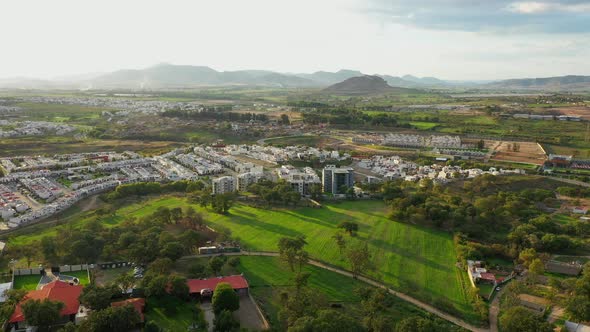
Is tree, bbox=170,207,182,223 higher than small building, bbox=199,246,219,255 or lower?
higher

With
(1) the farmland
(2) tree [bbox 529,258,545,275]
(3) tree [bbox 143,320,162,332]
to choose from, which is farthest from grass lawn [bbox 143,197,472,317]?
(3) tree [bbox 143,320,162,332]

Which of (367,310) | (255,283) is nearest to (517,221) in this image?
(367,310)

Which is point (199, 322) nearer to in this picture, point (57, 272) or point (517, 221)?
point (57, 272)

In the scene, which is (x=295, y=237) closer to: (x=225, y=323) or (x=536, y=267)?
(x=225, y=323)

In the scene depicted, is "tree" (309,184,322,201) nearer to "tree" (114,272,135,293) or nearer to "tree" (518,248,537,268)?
"tree" (518,248,537,268)

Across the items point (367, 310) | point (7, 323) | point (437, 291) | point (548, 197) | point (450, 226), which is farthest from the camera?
point (548, 197)
